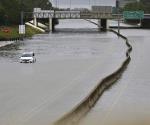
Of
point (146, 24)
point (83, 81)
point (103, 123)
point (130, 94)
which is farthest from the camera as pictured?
point (146, 24)

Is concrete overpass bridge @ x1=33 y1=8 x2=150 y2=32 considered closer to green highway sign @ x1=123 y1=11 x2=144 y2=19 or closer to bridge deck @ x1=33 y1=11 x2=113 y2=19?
bridge deck @ x1=33 y1=11 x2=113 y2=19

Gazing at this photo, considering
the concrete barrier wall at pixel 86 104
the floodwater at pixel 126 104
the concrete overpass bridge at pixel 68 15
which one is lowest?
the floodwater at pixel 126 104

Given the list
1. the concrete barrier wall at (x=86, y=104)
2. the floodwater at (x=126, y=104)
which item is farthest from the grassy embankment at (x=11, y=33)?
the concrete barrier wall at (x=86, y=104)

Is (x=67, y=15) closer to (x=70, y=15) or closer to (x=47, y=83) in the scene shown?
(x=70, y=15)

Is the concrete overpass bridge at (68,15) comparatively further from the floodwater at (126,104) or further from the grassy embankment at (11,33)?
the floodwater at (126,104)

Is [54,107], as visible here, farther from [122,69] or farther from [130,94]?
[122,69]

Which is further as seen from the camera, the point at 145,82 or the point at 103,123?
the point at 145,82

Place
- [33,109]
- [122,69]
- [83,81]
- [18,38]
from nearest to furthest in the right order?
[33,109] → [83,81] → [122,69] → [18,38]

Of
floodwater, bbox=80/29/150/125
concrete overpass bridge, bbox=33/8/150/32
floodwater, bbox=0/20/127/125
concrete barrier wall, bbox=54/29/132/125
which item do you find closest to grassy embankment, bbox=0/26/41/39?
concrete overpass bridge, bbox=33/8/150/32

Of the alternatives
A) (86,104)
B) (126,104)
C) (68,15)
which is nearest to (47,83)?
(126,104)

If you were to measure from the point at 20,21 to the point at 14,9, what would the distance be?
139 inches

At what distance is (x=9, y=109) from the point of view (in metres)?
33.4

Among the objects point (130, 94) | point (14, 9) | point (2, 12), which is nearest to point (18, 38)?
point (2, 12)

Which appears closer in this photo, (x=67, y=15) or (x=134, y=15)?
(x=134, y=15)
